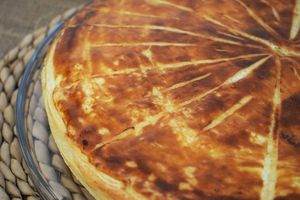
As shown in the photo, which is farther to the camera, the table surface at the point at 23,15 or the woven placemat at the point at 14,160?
the table surface at the point at 23,15

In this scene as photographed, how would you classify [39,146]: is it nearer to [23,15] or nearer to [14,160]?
[14,160]

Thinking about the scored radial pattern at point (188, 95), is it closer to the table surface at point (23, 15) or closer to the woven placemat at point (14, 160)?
the woven placemat at point (14, 160)

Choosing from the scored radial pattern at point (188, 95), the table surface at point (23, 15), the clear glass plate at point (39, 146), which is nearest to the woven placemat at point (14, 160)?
the clear glass plate at point (39, 146)


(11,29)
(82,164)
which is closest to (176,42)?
(82,164)

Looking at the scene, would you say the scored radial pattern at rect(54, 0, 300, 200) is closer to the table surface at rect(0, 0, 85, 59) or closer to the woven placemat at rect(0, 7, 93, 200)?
the woven placemat at rect(0, 7, 93, 200)

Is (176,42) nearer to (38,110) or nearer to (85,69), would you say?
(85,69)

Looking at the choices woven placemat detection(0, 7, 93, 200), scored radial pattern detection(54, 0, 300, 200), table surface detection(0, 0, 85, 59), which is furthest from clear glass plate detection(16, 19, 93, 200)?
table surface detection(0, 0, 85, 59)
